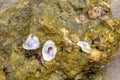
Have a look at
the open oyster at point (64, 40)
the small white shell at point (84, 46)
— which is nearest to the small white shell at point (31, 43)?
the open oyster at point (64, 40)

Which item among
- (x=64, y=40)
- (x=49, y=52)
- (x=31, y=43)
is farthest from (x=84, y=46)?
(x=31, y=43)

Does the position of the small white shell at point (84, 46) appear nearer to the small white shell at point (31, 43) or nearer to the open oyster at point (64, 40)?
the open oyster at point (64, 40)

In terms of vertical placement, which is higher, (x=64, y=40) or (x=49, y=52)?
(x=64, y=40)

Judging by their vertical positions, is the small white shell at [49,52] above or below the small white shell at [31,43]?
below

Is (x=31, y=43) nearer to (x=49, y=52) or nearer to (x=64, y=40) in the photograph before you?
(x=49, y=52)

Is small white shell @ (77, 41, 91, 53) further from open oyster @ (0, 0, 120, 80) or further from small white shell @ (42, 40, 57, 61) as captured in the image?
small white shell @ (42, 40, 57, 61)
